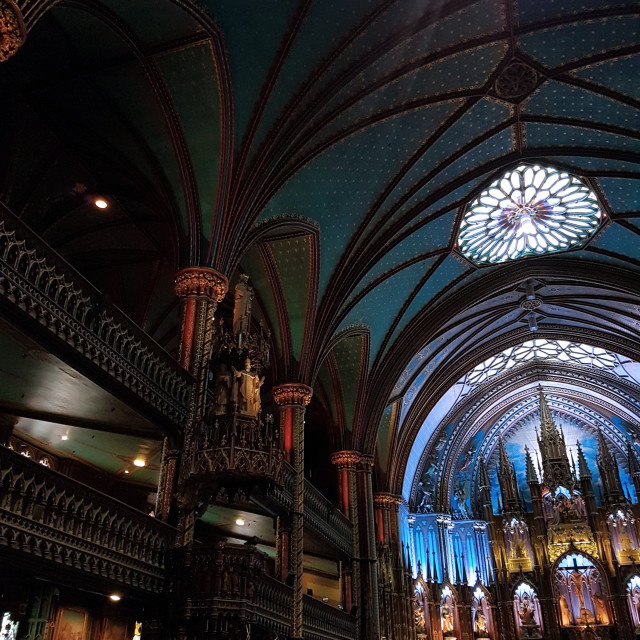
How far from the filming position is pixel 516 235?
19.9 m

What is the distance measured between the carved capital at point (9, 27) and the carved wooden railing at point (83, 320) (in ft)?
5.44

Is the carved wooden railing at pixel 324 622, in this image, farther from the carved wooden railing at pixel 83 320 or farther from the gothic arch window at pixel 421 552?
the gothic arch window at pixel 421 552

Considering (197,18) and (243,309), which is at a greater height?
(197,18)

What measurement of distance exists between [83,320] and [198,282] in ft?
10.3

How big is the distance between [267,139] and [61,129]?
13.0 ft

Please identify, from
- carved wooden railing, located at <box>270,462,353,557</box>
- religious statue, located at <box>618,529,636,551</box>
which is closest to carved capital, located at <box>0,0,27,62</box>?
carved wooden railing, located at <box>270,462,353,557</box>

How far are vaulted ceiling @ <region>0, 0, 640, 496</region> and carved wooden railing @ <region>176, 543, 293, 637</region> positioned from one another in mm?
5080

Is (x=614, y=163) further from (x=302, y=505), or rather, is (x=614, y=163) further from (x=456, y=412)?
(x=456, y=412)

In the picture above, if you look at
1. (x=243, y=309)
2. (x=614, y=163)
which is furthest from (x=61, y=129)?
(x=614, y=163)

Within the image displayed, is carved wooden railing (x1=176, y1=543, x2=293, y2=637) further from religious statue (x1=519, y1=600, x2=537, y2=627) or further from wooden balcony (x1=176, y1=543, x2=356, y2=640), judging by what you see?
religious statue (x1=519, y1=600, x2=537, y2=627)

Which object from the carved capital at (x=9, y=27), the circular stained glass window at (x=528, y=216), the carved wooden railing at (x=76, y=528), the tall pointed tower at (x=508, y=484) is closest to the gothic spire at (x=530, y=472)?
the tall pointed tower at (x=508, y=484)

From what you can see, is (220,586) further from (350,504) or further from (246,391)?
(350,504)

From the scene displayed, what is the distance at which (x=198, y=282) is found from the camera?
11.4m

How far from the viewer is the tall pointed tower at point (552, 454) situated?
2656cm
